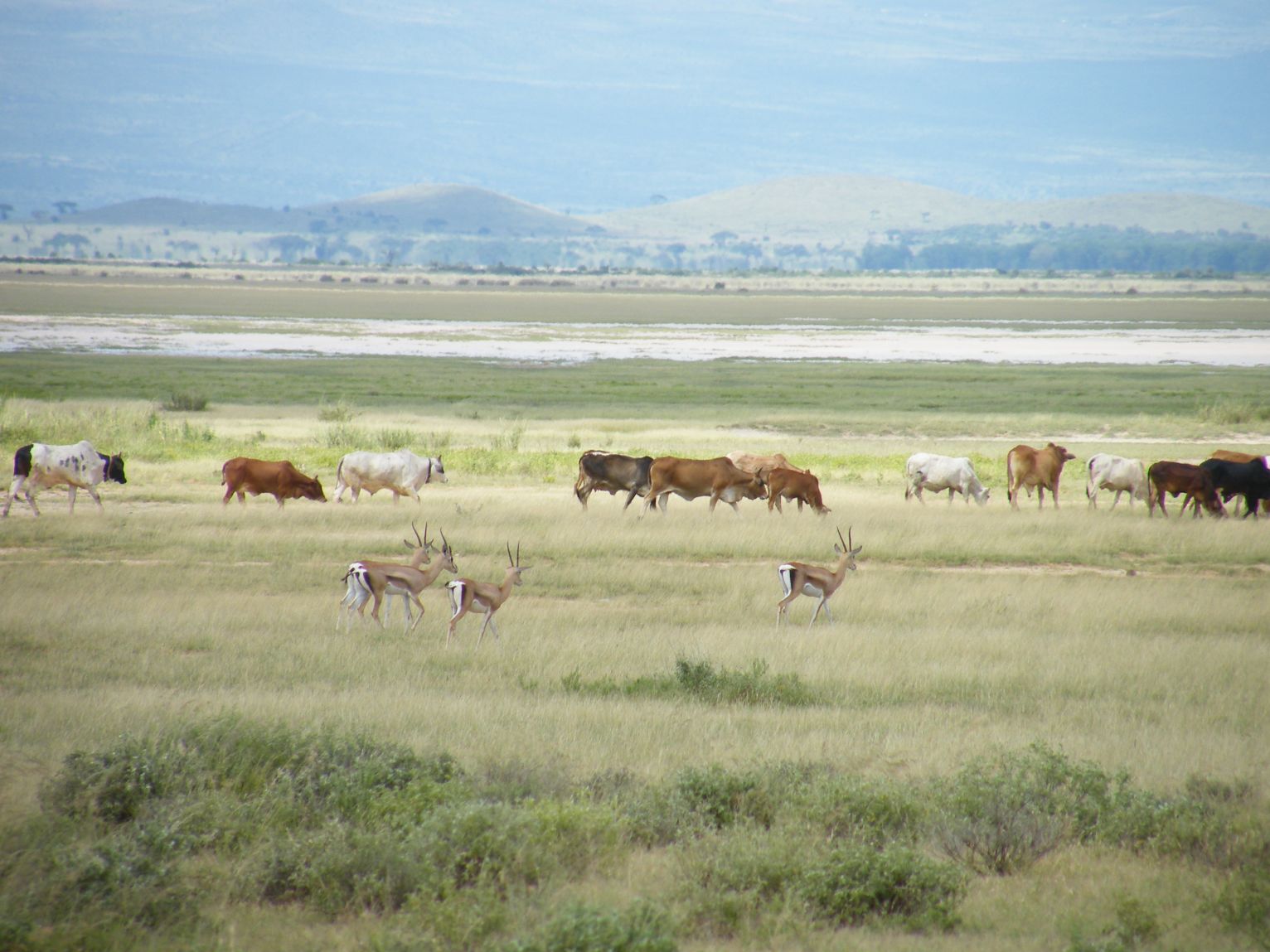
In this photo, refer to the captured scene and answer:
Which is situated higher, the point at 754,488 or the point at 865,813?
the point at 865,813

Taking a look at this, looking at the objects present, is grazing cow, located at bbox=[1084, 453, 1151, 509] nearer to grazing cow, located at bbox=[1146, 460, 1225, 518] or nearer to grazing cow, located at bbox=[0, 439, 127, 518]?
grazing cow, located at bbox=[1146, 460, 1225, 518]

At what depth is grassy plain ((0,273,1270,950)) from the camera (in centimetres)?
646

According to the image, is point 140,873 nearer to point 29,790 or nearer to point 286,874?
point 286,874

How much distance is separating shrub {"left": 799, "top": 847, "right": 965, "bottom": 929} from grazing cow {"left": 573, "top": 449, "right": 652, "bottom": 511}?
642 inches

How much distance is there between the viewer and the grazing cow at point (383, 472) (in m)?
23.0

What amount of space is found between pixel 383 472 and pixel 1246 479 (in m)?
16.0

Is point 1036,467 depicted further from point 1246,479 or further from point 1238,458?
point 1238,458

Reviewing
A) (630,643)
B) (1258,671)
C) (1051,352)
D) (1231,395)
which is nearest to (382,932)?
(630,643)

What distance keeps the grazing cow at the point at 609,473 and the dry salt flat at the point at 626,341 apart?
141 feet

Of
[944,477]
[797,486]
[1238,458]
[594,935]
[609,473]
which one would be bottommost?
[944,477]

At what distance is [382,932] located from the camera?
586cm

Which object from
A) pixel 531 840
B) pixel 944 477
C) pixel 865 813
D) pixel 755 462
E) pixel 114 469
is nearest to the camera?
pixel 531 840

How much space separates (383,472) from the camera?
23.0 meters

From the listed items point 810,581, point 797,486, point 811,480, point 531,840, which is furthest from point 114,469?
point 531,840
